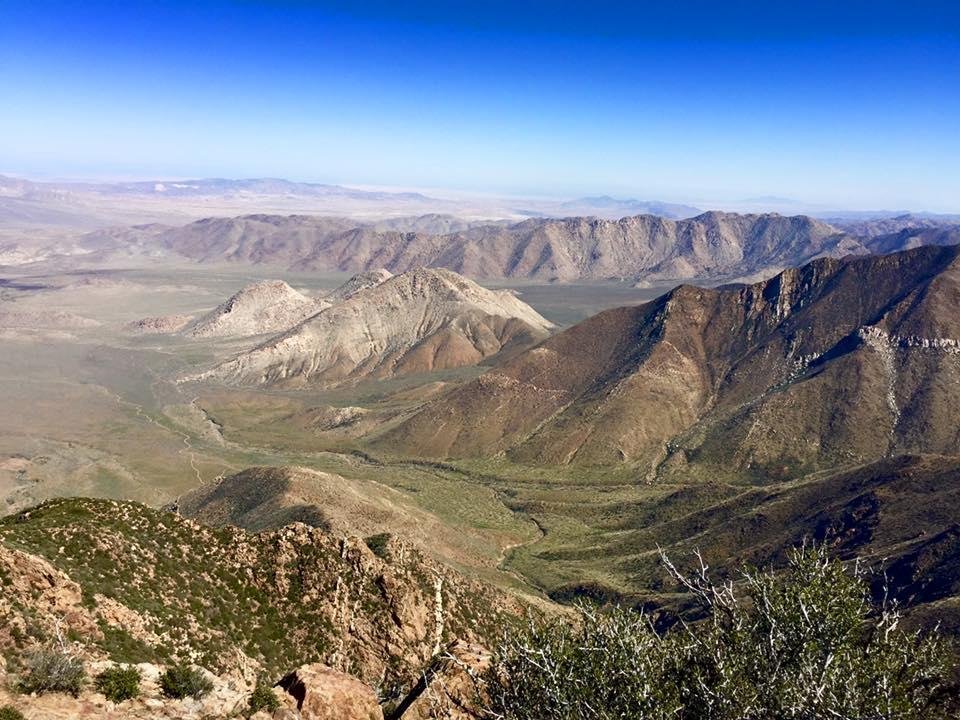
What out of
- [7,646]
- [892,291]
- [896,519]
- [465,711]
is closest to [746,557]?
[896,519]

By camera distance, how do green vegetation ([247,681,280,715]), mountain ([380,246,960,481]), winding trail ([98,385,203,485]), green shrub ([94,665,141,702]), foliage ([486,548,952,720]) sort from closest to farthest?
foliage ([486,548,952,720]) → green shrub ([94,665,141,702]) → green vegetation ([247,681,280,715]) → mountain ([380,246,960,481]) → winding trail ([98,385,203,485])

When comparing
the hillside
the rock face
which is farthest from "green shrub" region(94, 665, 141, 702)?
the rock face

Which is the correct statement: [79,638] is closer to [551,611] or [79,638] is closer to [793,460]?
[551,611]

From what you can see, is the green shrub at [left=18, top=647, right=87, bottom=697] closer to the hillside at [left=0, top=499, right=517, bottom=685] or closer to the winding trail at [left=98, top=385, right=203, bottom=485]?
the hillside at [left=0, top=499, right=517, bottom=685]

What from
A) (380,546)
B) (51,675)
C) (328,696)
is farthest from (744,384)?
(51,675)

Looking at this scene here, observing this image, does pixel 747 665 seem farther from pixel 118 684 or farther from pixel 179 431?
pixel 179 431

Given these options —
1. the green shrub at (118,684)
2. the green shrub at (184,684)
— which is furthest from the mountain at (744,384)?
the green shrub at (118,684)
